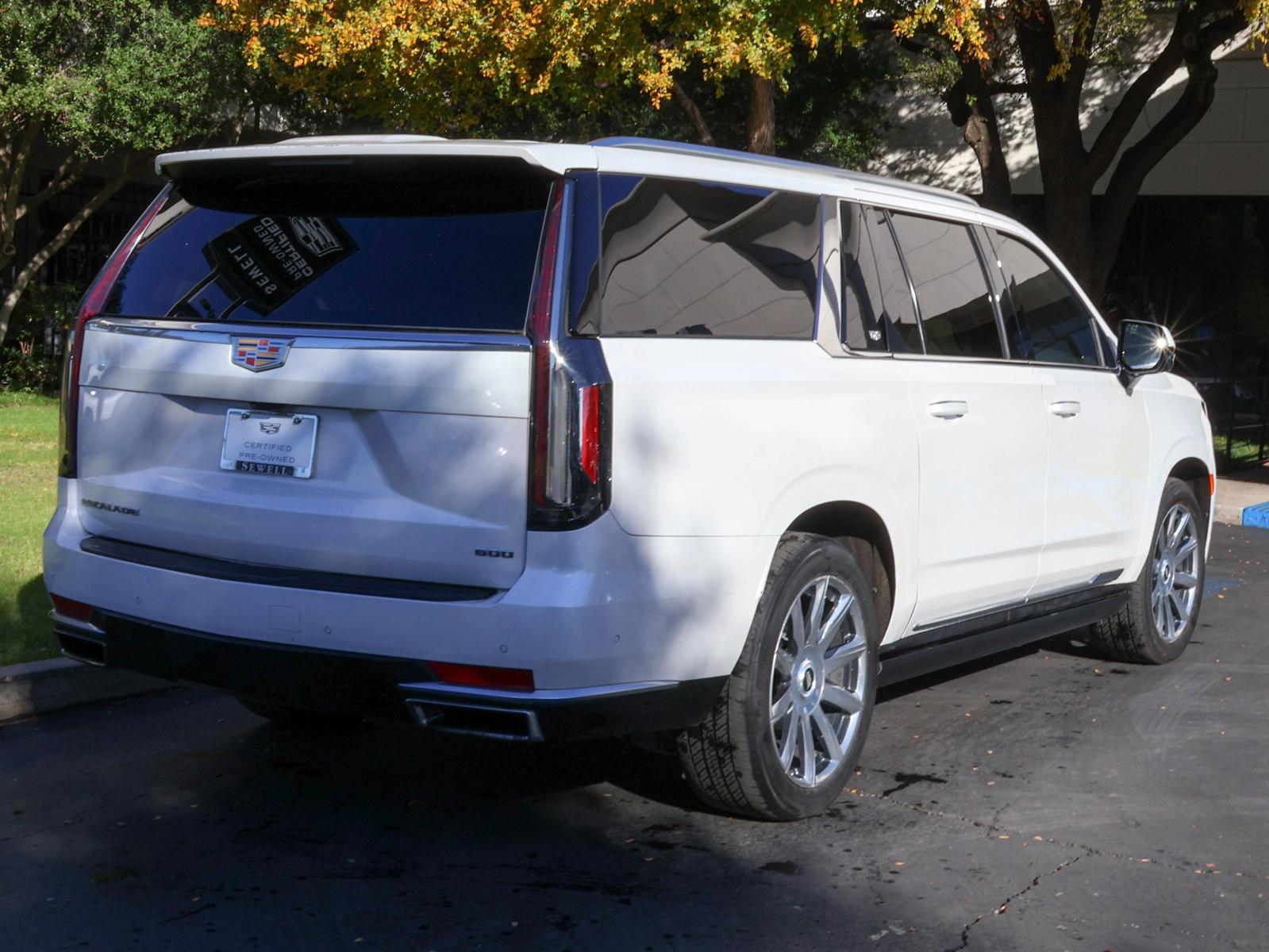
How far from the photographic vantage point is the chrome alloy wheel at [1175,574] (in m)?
7.12

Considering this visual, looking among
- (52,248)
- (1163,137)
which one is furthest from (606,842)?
(52,248)

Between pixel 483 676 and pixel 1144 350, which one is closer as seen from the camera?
pixel 483 676

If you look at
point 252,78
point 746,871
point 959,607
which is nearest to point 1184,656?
point 959,607

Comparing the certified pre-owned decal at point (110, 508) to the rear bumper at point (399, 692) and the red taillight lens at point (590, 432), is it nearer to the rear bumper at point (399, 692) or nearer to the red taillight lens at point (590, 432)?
the rear bumper at point (399, 692)

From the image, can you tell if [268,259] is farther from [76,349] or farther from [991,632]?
[991,632]

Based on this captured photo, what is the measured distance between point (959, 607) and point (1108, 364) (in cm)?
164

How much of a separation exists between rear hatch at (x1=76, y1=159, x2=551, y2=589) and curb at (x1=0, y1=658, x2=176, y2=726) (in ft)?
5.19

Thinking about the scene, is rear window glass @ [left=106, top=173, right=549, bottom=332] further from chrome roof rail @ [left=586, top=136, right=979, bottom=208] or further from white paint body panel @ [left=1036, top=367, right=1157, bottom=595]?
white paint body panel @ [left=1036, top=367, right=1157, bottom=595]

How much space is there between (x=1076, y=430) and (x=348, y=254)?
3.13 m

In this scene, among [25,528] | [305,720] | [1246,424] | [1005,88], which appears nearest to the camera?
[305,720]

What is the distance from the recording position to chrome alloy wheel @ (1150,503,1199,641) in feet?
23.4

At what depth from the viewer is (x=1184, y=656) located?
24.7ft

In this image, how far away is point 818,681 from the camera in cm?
480

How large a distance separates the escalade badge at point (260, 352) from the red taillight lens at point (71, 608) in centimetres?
89
